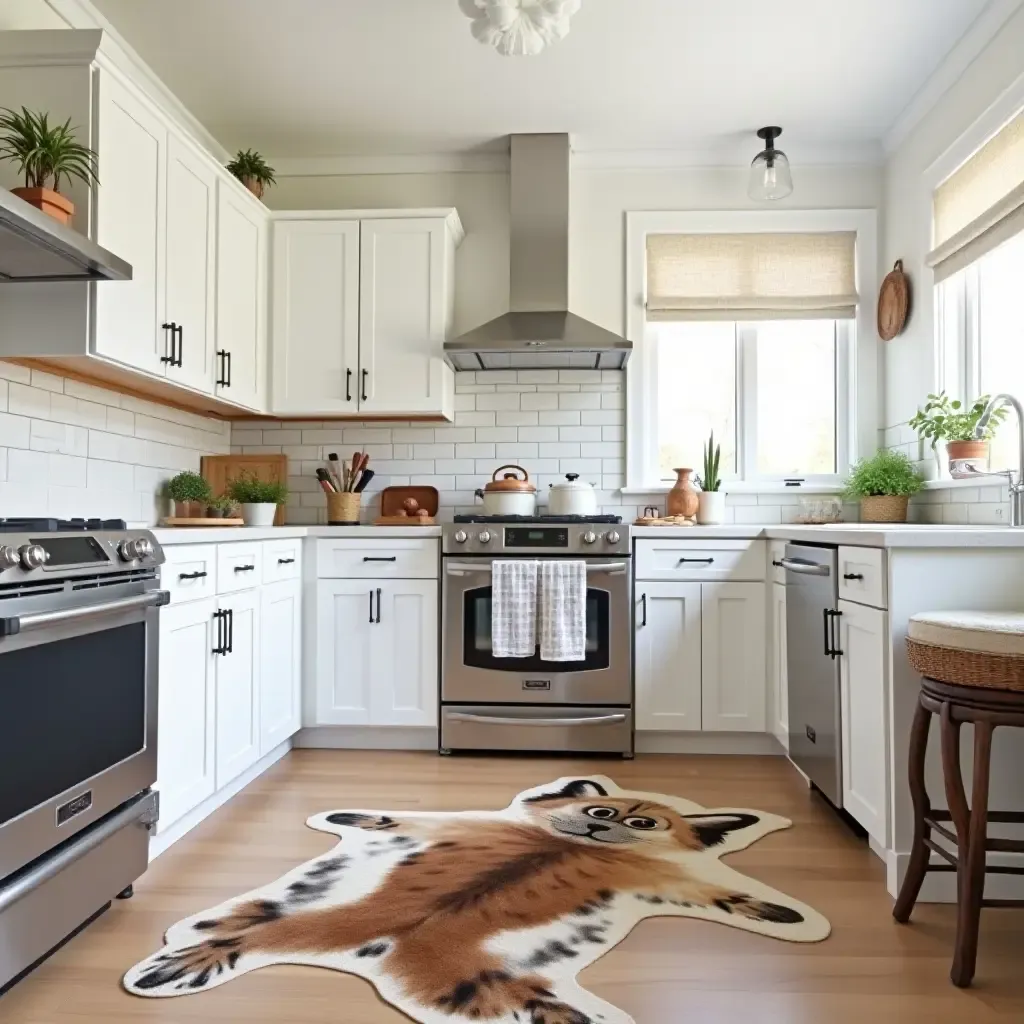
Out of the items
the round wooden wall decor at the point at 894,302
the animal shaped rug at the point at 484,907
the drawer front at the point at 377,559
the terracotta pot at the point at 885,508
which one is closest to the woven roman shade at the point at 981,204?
the round wooden wall decor at the point at 894,302

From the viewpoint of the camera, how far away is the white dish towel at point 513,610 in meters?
3.26

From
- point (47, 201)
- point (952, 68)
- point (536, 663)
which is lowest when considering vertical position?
point (536, 663)

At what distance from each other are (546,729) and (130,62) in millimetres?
2971

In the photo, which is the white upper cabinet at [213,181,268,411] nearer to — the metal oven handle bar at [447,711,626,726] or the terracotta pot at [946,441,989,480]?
the metal oven handle bar at [447,711,626,726]

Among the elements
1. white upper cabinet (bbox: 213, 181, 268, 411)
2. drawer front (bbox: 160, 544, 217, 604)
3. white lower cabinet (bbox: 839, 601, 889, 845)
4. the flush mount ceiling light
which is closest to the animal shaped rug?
white lower cabinet (bbox: 839, 601, 889, 845)

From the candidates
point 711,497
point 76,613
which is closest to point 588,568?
point 711,497

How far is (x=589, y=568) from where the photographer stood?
3305mm

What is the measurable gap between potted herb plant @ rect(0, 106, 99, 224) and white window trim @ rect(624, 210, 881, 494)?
2.41 meters

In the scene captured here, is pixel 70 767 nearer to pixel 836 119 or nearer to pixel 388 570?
pixel 388 570

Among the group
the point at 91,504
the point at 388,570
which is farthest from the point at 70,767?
the point at 388,570

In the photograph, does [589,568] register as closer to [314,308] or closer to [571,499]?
[571,499]

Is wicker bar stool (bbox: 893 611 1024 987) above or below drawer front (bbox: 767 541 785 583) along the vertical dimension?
below

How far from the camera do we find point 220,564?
2.60 metres

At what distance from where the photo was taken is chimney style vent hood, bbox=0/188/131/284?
1.83 meters
